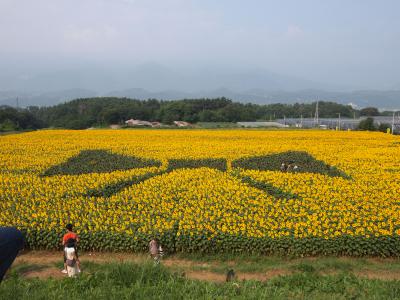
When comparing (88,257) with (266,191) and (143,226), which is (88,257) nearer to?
(143,226)

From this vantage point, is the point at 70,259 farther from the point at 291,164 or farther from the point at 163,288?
the point at 291,164

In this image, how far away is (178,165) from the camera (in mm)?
19156

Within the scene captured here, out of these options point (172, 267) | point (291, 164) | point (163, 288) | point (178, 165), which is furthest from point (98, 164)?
point (163, 288)

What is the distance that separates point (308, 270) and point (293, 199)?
14.0 ft

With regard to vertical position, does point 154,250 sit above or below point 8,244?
below

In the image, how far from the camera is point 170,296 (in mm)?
5344

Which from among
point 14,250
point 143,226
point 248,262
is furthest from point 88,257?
point 14,250

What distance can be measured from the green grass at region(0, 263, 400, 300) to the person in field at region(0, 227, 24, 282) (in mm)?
1344

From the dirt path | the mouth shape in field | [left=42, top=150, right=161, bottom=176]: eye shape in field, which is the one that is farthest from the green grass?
[left=42, top=150, right=161, bottom=176]: eye shape in field

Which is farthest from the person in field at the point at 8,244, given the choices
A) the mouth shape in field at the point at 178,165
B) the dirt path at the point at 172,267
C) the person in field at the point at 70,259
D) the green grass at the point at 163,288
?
the mouth shape in field at the point at 178,165

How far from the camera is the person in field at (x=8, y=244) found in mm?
3832

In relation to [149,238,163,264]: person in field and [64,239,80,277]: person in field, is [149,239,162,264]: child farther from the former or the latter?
[64,239,80,277]: person in field

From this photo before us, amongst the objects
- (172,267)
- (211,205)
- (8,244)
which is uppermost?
(8,244)

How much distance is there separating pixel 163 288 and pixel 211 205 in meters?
6.88
